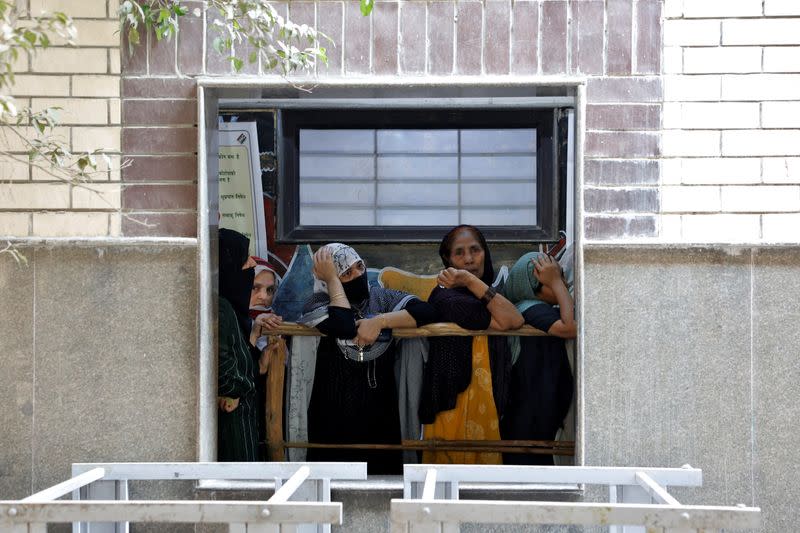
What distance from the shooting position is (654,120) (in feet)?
17.1

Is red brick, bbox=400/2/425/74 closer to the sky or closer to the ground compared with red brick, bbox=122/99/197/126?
closer to the sky

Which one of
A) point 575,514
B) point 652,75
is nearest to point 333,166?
point 652,75

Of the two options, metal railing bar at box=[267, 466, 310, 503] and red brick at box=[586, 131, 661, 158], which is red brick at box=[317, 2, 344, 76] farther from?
metal railing bar at box=[267, 466, 310, 503]

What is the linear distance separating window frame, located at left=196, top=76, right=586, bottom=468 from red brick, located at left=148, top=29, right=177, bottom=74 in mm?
199

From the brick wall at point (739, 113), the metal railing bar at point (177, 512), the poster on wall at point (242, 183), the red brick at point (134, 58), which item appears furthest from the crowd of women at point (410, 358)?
the metal railing bar at point (177, 512)

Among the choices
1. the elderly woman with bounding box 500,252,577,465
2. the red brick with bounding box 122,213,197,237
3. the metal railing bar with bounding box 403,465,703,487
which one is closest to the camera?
the metal railing bar with bounding box 403,465,703,487

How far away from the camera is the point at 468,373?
6.13m

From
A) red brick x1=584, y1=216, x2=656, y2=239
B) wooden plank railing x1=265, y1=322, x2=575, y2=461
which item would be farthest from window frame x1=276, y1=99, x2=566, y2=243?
red brick x1=584, y1=216, x2=656, y2=239

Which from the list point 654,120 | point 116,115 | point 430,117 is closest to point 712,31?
point 654,120

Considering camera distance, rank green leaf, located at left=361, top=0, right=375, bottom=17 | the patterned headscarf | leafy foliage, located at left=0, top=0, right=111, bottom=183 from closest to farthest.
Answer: leafy foliage, located at left=0, top=0, right=111, bottom=183
green leaf, located at left=361, top=0, right=375, bottom=17
the patterned headscarf

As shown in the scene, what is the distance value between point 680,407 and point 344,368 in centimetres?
221

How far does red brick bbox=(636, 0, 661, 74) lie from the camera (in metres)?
5.20

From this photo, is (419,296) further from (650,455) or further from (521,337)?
(650,455)

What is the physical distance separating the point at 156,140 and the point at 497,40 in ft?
6.42
